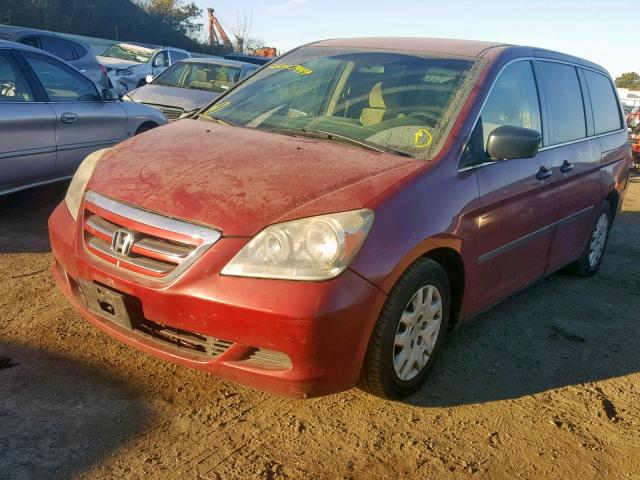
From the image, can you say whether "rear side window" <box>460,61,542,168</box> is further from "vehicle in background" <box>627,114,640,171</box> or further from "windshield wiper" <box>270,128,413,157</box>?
"vehicle in background" <box>627,114,640,171</box>

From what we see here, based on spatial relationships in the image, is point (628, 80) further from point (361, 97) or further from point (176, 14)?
point (361, 97)

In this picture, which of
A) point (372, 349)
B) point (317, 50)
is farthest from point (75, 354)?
point (317, 50)

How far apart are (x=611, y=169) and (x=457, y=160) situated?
2.68 m

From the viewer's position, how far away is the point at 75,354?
3197 mm

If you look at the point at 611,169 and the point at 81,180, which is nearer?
the point at 81,180

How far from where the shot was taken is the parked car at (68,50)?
11125mm

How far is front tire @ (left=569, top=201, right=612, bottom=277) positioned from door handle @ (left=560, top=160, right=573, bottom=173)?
1.02 metres

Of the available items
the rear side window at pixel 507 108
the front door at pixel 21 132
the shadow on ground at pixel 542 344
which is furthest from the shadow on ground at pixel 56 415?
the front door at pixel 21 132

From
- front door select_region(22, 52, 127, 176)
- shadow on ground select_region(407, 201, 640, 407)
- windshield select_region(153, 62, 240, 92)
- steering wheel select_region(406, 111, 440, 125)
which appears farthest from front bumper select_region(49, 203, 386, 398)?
windshield select_region(153, 62, 240, 92)

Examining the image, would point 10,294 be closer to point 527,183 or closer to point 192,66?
point 527,183

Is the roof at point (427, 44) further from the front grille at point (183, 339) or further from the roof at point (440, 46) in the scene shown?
the front grille at point (183, 339)

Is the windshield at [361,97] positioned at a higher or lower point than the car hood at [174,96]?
higher

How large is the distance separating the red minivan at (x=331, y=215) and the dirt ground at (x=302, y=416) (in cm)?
26

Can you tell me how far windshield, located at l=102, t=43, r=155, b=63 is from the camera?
802 inches
